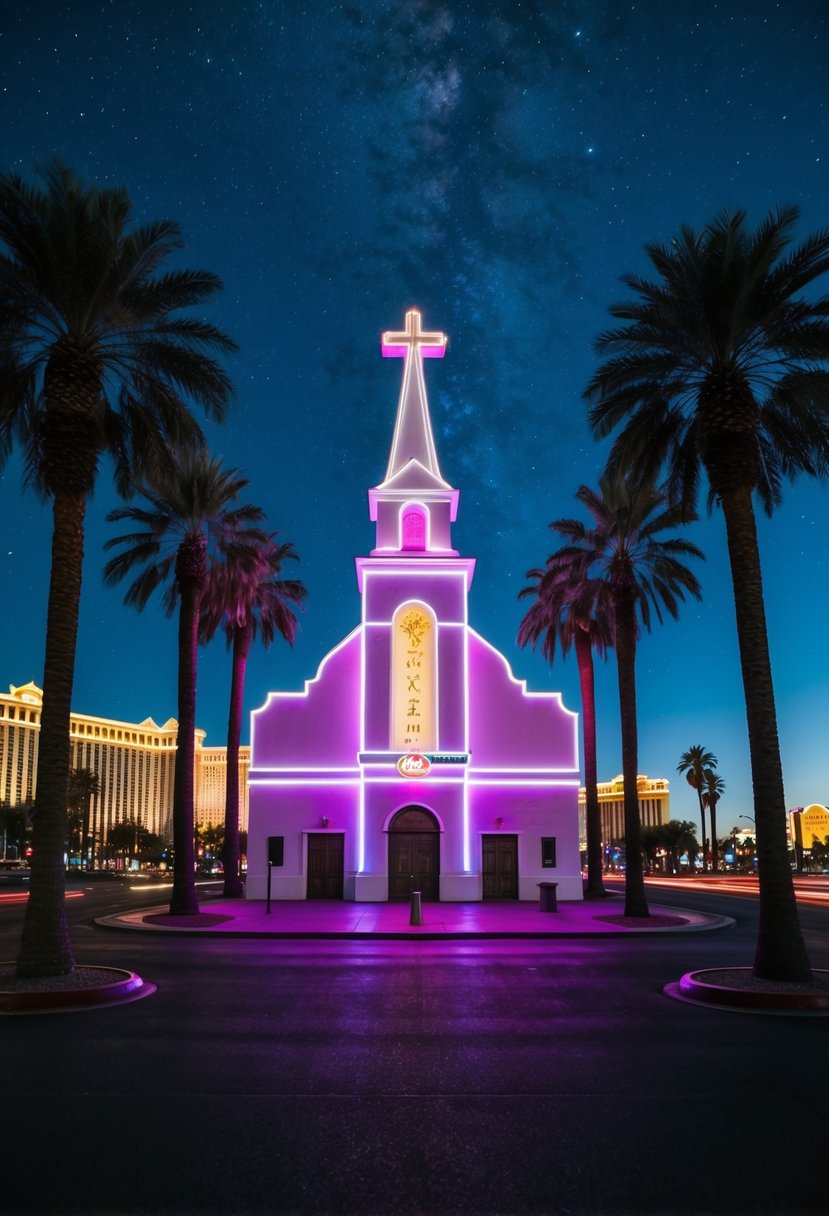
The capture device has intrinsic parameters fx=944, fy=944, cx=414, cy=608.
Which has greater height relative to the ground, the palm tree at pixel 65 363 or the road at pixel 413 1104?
the palm tree at pixel 65 363

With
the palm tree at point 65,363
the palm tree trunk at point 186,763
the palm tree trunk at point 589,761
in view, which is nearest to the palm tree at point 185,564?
the palm tree trunk at point 186,763

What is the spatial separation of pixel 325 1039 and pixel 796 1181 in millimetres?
5762

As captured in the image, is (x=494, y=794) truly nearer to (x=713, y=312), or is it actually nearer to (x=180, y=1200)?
(x=713, y=312)

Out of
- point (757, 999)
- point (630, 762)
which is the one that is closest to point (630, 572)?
point (630, 762)

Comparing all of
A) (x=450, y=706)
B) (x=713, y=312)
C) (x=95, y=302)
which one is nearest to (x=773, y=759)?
(x=713, y=312)

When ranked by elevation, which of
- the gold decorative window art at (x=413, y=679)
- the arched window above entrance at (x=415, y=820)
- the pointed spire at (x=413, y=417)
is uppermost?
the pointed spire at (x=413, y=417)

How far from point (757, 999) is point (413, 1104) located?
673cm

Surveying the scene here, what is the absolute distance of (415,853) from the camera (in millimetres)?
32438

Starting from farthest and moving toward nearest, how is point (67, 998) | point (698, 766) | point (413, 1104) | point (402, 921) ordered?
point (698, 766) < point (402, 921) < point (67, 998) < point (413, 1104)

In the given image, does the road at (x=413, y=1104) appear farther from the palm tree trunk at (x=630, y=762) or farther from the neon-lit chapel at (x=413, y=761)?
the neon-lit chapel at (x=413, y=761)

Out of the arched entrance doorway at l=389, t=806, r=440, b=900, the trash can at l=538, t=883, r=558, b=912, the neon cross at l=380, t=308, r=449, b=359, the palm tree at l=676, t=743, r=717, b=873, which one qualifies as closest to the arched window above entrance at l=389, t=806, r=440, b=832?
the arched entrance doorway at l=389, t=806, r=440, b=900

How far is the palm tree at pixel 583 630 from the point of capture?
3544 centimetres

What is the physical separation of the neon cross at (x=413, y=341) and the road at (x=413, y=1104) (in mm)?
27922

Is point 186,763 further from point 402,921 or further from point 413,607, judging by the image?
point 413,607
